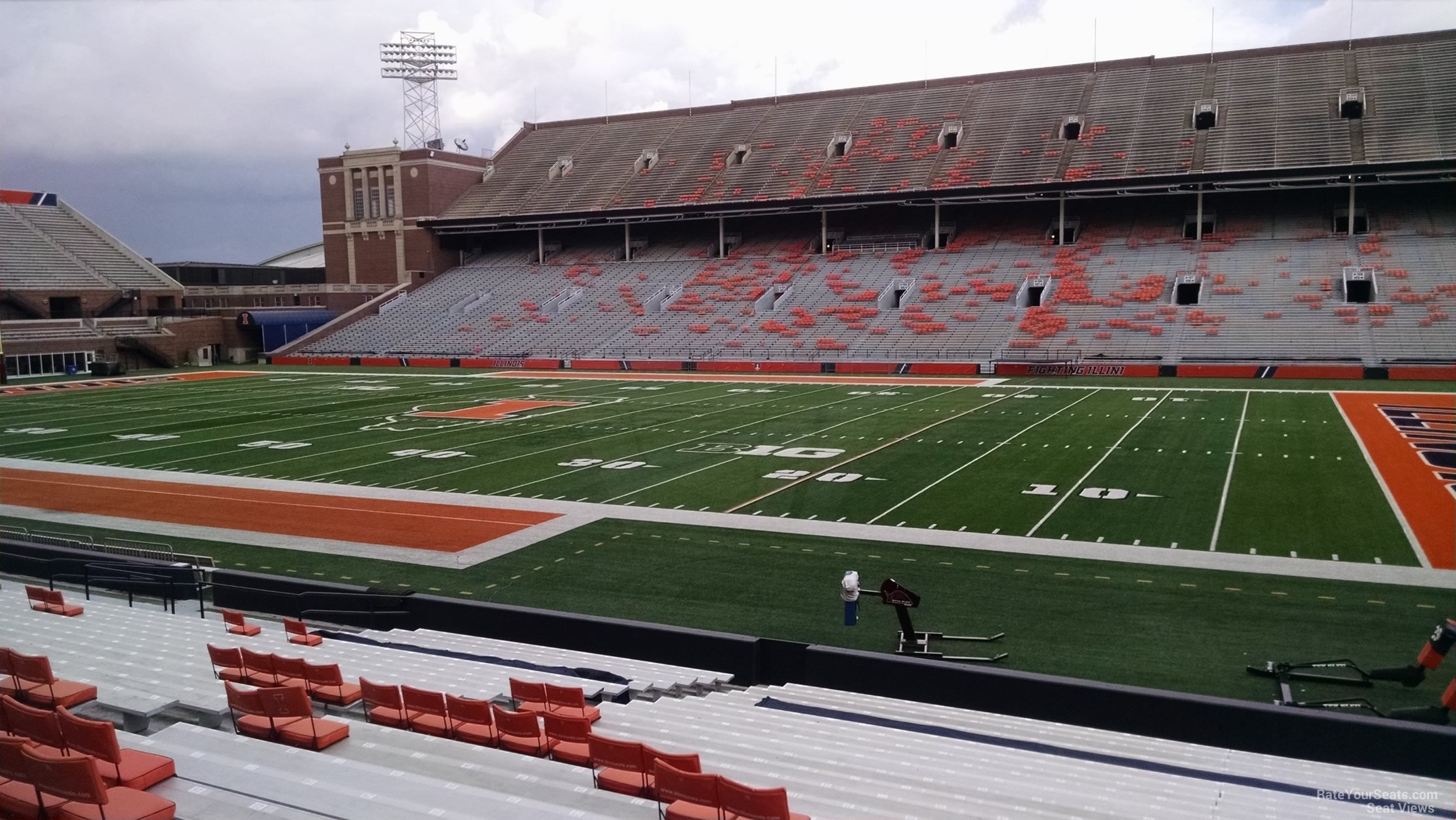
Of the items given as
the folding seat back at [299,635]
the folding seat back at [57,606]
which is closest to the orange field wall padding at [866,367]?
the folding seat back at [299,635]

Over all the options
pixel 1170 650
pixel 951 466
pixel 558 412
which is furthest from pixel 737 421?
pixel 1170 650

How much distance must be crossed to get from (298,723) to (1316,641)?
32.3 ft

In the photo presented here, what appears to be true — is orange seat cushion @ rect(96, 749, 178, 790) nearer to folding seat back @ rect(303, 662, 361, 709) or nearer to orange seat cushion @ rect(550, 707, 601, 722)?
folding seat back @ rect(303, 662, 361, 709)

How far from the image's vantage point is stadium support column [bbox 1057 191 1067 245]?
51.8 meters

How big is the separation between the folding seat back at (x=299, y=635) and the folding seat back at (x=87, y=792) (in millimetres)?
4982

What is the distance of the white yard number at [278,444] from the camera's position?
1012 inches

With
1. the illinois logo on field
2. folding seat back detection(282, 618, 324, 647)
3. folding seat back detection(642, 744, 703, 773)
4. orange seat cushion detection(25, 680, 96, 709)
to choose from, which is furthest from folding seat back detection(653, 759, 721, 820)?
the illinois logo on field

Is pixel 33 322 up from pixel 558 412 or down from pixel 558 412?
up

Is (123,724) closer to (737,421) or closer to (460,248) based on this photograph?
(737,421)

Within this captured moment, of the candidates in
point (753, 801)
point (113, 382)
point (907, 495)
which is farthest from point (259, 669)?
point (113, 382)

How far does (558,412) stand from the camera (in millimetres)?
31516

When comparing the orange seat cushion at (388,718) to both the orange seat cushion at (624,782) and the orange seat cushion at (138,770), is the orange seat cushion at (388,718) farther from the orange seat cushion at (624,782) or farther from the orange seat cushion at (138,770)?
the orange seat cushion at (624,782)

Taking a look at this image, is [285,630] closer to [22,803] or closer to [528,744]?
[528,744]

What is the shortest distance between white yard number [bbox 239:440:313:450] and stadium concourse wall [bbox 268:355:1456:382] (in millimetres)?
22598
